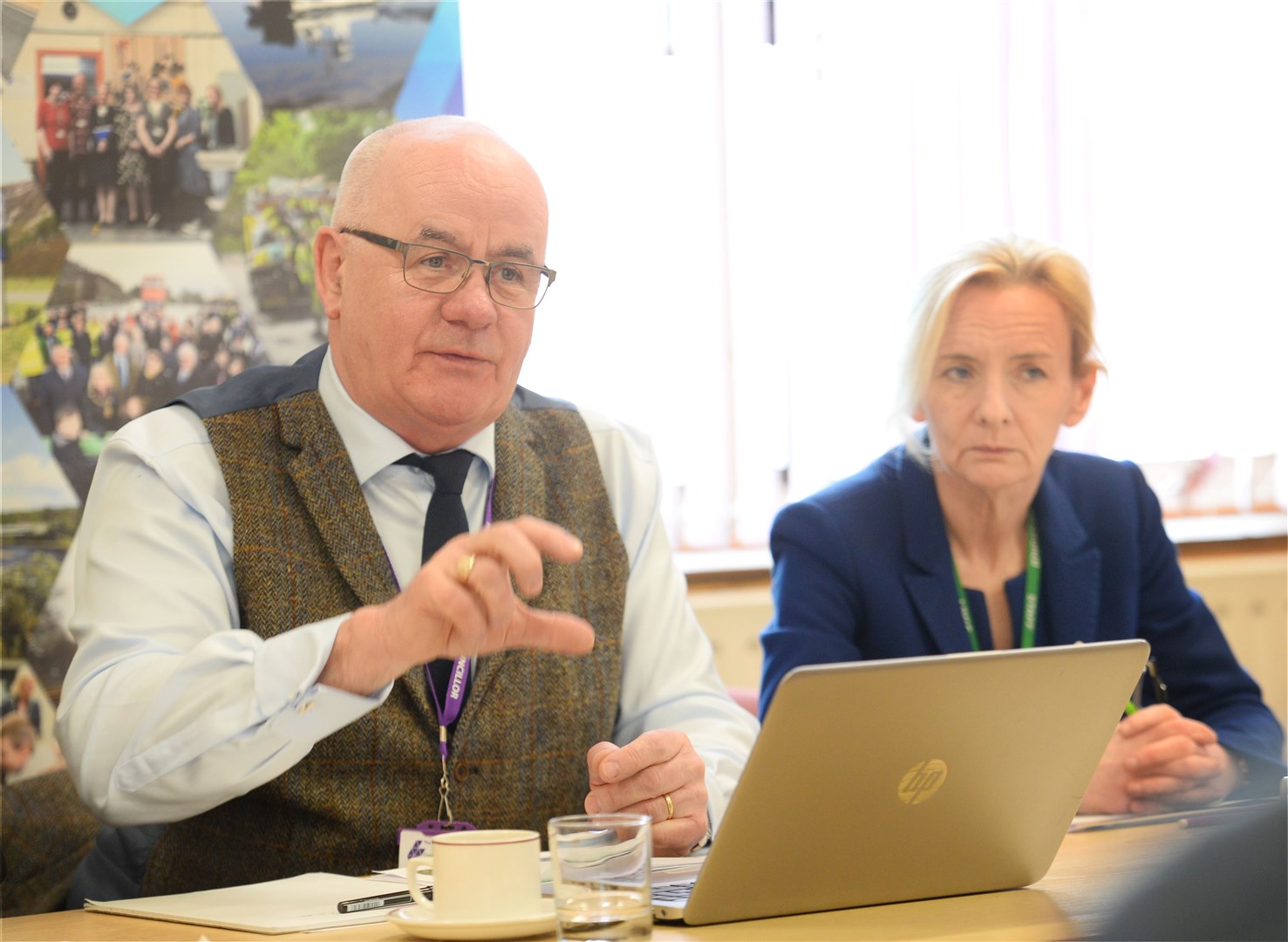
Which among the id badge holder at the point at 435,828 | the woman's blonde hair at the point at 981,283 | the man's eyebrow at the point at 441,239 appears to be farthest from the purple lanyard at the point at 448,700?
the woman's blonde hair at the point at 981,283

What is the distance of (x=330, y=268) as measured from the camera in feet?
6.01

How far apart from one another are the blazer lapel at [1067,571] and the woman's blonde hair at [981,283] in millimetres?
232

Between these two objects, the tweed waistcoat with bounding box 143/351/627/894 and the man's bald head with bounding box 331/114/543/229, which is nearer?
the tweed waistcoat with bounding box 143/351/627/894

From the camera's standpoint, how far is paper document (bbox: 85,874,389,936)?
1.10m

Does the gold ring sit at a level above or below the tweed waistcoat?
above

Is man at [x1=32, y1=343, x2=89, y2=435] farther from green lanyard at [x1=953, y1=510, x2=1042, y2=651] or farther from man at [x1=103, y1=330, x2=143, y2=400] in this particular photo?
green lanyard at [x1=953, y1=510, x2=1042, y2=651]

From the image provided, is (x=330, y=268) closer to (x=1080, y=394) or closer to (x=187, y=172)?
(x=187, y=172)

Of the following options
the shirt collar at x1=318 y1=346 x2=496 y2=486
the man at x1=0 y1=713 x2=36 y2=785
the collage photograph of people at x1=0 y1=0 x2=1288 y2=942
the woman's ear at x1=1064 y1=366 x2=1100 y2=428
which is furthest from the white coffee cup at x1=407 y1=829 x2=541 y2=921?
the man at x1=0 y1=713 x2=36 y2=785

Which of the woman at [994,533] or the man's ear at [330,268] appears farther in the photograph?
the woman at [994,533]

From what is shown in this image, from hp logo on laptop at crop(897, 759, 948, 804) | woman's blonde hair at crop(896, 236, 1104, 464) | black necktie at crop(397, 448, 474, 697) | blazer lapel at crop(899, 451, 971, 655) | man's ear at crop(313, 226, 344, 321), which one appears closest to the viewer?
hp logo on laptop at crop(897, 759, 948, 804)

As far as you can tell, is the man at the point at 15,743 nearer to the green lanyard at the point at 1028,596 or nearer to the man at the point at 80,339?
the man at the point at 80,339

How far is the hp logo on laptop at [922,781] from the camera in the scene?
1054 mm

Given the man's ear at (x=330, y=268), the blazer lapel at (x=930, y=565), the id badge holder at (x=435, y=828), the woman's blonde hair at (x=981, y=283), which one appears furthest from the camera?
the woman's blonde hair at (x=981, y=283)

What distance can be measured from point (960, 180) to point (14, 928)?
295 centimetres
